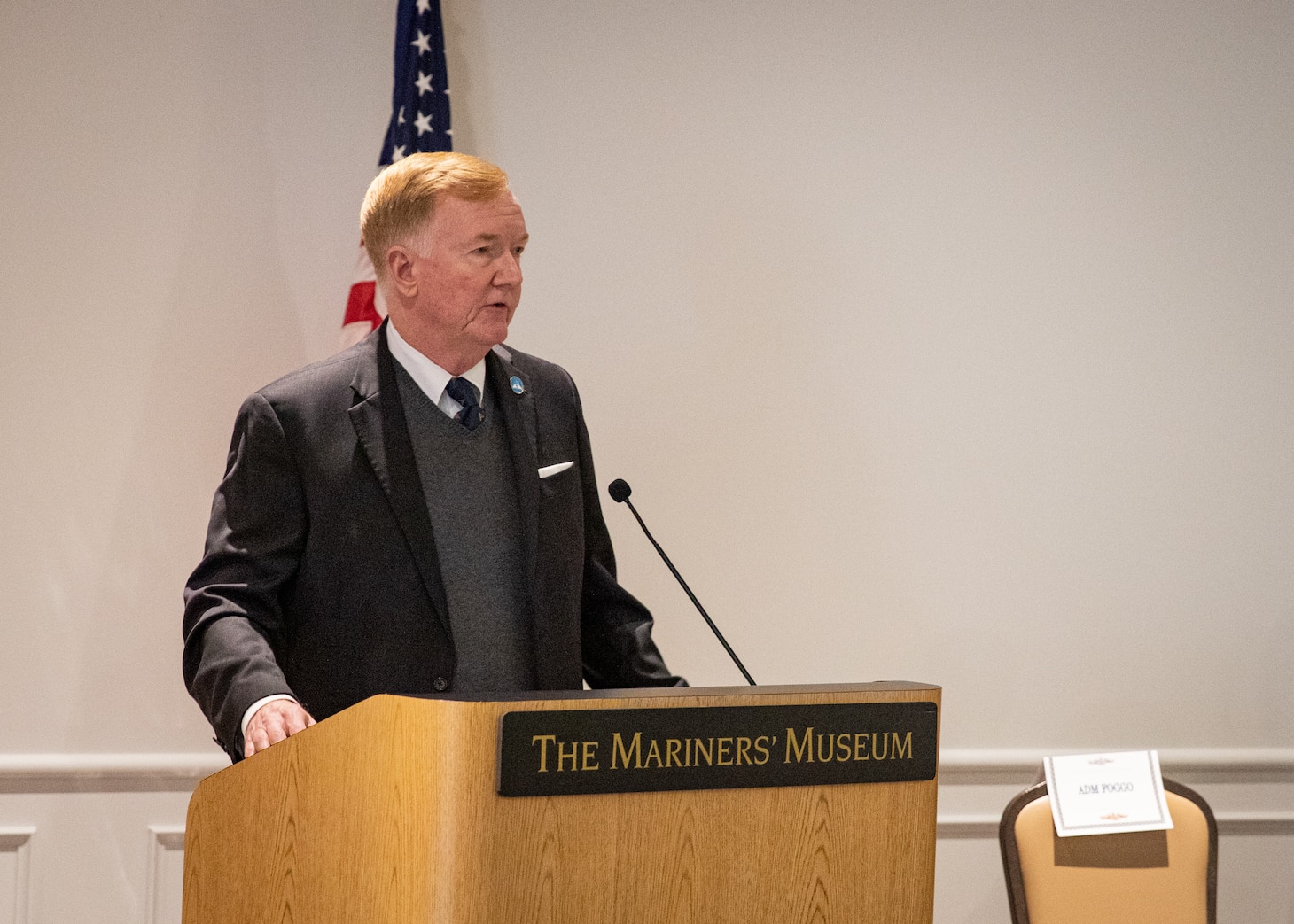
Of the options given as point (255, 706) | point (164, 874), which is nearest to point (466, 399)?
point (255, 706)

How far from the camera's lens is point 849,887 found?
1.39m

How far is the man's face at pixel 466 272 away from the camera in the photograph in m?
2.15

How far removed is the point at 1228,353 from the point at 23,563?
11.2 feet

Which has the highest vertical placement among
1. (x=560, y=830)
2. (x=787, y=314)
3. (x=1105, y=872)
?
(x=787, y=314)

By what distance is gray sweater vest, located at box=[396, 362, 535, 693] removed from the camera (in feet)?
6.76

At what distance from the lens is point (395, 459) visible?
208 cm

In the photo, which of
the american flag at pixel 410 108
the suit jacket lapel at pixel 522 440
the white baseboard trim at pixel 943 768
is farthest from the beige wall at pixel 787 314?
the suit jacket lapel at pixel 522 440

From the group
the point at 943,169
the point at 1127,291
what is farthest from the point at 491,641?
the point at 1127,291

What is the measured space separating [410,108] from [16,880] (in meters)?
2.16

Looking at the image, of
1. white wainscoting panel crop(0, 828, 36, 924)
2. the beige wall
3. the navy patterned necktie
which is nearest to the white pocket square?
the navy patterned necktie

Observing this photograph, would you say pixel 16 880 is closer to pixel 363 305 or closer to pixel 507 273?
pixel 363 305

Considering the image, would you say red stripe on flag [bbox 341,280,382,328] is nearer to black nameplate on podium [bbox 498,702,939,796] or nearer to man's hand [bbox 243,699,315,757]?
man's hand [bbox 243,699,315,757]

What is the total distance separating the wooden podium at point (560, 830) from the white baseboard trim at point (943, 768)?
1.67m

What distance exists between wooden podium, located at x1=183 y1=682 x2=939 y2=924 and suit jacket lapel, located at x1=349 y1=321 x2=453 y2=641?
0.57 m
